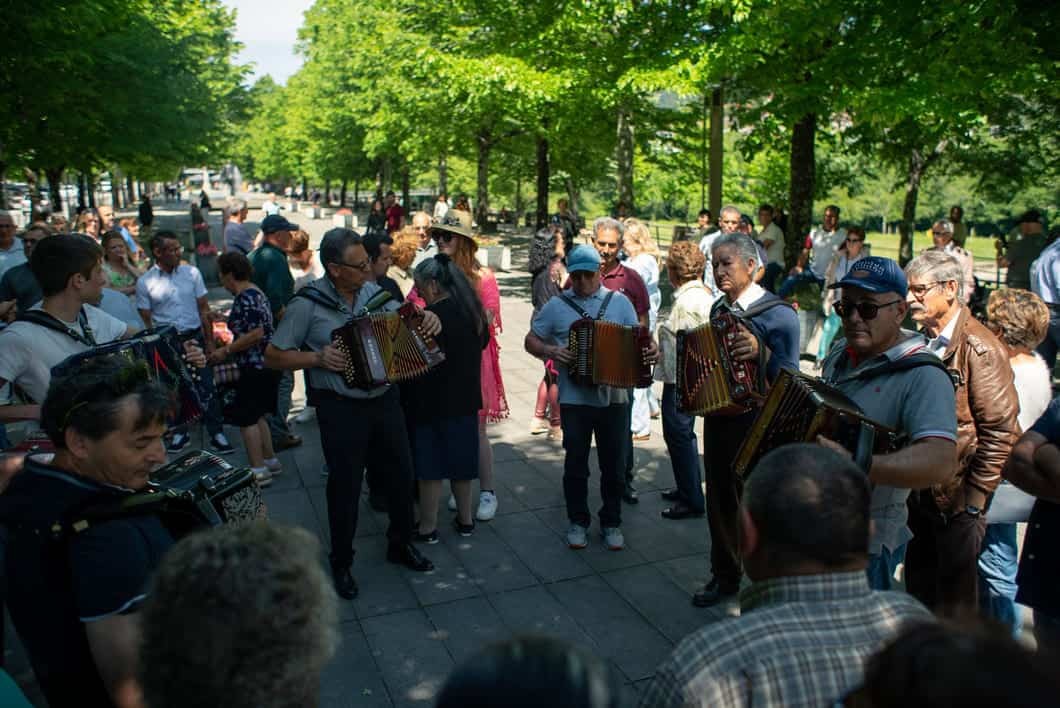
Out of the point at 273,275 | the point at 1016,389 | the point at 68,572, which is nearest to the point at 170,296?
the point at 273,275

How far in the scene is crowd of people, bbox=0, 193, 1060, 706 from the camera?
160 cm

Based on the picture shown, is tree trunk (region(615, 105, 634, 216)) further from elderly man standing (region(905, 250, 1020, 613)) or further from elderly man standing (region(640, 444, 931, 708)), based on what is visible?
elderly man standing (region(640, 444, 931, 708))

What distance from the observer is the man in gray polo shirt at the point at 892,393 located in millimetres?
2982

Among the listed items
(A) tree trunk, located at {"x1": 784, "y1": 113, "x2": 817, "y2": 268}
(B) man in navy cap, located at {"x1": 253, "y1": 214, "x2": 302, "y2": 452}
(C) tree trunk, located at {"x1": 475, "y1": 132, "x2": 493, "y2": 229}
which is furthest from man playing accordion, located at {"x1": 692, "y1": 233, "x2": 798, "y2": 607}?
(C) tree trunk, located at {"x1": 475, "y1": 132, "x2": 493, "y2": 229}

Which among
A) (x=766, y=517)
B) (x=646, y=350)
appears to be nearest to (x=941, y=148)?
(x=646, y=350)

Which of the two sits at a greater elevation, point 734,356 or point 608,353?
point 734,356

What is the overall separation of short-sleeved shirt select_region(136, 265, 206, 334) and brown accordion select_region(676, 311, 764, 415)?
459cm

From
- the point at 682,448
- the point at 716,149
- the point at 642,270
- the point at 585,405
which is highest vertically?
the point at 716,149

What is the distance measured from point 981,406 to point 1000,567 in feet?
3.07

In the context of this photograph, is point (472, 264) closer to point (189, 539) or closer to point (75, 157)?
point (189, 539)

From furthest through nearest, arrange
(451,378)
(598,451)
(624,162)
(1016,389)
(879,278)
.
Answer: (624,162) → (598,451) → (451,378) → (1016,389) → (879,278)

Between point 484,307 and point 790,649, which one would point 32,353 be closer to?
point 484,307

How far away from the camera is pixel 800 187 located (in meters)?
13.9

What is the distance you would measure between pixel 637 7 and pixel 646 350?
10562mm
